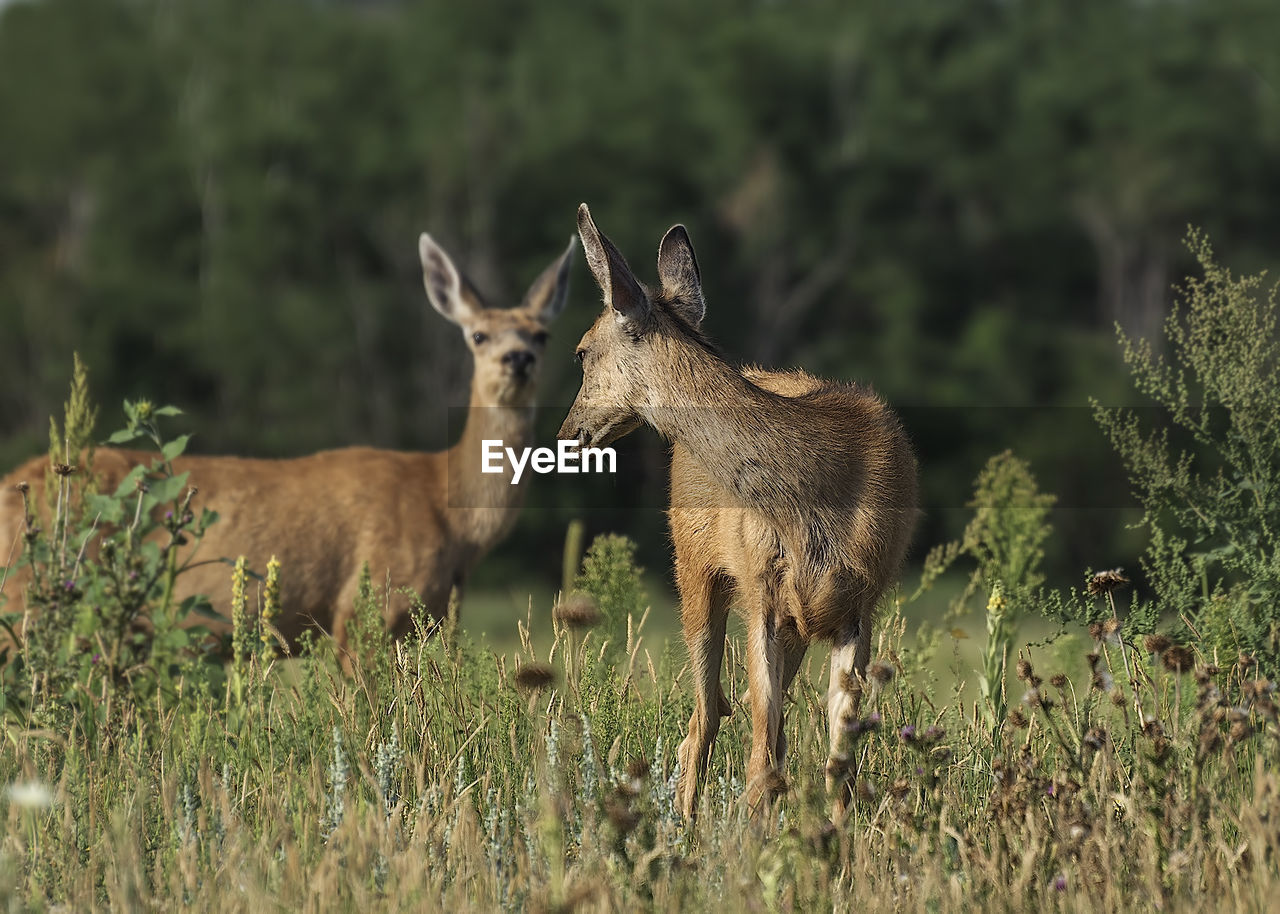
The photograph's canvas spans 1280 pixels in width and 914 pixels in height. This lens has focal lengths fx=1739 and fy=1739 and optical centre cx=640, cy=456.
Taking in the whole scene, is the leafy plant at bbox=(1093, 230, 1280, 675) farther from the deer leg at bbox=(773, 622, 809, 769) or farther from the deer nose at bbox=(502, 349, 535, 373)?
the deer nose at bbox=(502, 349, 535, 373)

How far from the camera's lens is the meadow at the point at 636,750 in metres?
3.82

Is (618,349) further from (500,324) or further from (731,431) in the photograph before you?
(500,324)

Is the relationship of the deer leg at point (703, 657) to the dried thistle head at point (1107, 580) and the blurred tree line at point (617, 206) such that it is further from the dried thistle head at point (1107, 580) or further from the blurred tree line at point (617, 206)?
the blurred tree line at point (617, 206)

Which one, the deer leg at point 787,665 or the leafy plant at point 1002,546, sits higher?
the leafy plant at point 1002,546

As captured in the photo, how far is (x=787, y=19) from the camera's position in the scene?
168ft

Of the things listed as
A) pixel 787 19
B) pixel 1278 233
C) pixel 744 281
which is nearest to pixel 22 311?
pixel 744 281

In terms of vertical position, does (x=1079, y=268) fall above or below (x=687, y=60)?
below

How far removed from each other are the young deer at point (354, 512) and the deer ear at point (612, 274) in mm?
3615

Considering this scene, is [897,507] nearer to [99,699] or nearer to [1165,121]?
[99,699]

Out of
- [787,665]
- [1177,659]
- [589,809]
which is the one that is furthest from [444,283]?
[1177,659]

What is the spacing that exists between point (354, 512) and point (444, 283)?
2.00 metres

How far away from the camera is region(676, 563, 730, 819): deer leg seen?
210 inches

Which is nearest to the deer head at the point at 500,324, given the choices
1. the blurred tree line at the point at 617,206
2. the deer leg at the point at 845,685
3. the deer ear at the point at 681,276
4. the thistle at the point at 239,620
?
the deer ear at the point at 681,276

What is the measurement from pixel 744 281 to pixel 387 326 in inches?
324
